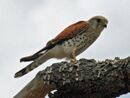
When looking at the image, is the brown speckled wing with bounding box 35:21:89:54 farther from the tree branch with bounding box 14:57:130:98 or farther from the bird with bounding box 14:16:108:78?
the tree branch with bounding box 14:57:130:98

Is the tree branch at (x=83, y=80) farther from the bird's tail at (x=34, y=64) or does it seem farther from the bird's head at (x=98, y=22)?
the bird's head at (x=98, y=22)

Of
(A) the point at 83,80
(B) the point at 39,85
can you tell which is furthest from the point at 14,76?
(A) the point at 83,80

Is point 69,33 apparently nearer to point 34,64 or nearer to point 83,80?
point 34,64

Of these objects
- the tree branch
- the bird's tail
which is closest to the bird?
the bird's tail

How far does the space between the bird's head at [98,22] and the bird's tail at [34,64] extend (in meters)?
1.36

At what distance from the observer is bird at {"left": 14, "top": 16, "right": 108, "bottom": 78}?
22.8 feet

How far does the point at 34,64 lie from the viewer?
6582 millimetres

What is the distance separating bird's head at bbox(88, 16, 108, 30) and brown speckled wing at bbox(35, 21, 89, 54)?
127mm

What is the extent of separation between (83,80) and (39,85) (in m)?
0.60

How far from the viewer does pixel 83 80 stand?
4996 millimetres

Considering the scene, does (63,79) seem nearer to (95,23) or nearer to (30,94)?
(30,94)

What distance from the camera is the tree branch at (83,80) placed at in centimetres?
480

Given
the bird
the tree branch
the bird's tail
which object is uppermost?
the bird

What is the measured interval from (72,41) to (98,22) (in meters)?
0.76
